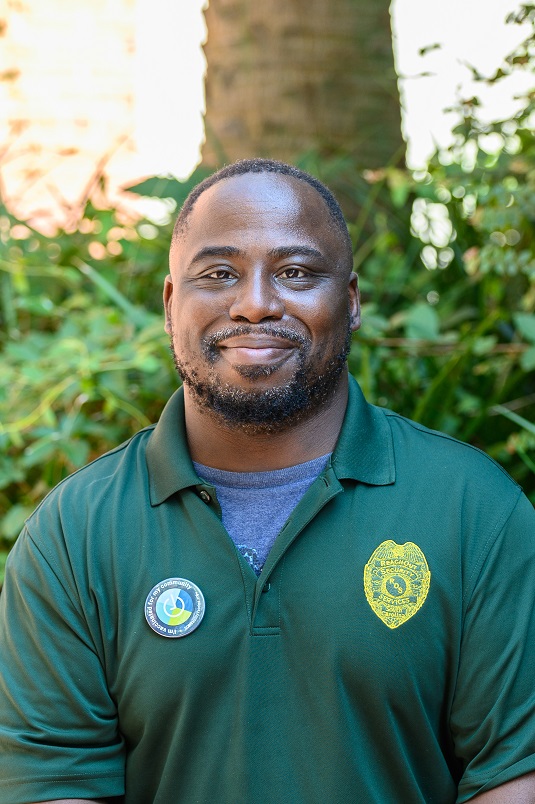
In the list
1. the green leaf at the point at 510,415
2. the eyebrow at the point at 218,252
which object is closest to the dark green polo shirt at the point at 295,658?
the eyebrow at the point at 218,252

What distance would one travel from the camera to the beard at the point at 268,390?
7.00 feet

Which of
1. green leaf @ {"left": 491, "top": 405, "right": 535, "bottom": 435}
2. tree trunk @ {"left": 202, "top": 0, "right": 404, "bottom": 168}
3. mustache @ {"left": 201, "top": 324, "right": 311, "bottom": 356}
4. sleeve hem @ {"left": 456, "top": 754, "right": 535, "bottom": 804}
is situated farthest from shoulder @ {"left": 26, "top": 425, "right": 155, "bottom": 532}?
tree trunk @ {"left": 202, "top": 0, "right": 404, "bottom": 168}

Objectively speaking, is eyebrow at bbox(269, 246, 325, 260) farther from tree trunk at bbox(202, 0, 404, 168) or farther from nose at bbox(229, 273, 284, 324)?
tree trunk at bbox(202, 0, 404, 168)

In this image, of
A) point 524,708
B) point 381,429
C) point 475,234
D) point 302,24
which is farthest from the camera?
point 302,24

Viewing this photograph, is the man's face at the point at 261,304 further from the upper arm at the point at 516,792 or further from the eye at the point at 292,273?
the upper arm at the point at 516,792

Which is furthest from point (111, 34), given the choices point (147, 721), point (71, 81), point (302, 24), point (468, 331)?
point (147, 721)

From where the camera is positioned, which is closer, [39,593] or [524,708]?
[524,708]

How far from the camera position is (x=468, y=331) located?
3514 millimetres

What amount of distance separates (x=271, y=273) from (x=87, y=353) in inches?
53.3

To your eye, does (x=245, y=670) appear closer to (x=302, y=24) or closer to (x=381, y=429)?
(x=381, y=429)

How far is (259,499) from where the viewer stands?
87.3 inches

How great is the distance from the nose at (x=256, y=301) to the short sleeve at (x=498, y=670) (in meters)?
0.65

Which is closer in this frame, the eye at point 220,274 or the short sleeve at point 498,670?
the short sleeve at point 498,670

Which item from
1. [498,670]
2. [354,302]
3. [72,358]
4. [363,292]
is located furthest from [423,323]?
[498,670]
